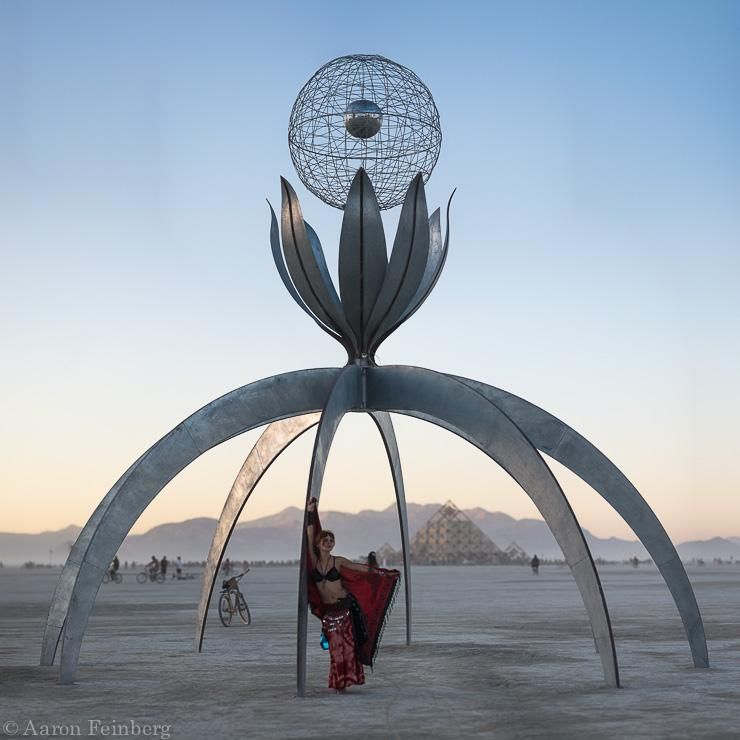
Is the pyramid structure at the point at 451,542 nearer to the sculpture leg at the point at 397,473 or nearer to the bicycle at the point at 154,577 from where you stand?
the bicycle at the point at 154,577

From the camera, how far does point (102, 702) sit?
38.2 ft

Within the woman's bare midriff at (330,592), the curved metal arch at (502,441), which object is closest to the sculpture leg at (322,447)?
the woman's bare midriff at (330,592)

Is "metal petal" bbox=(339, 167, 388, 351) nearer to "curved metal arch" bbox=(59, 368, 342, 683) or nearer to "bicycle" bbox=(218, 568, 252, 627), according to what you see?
"curved metal arch" bbox=(59, 368, 342, 683)

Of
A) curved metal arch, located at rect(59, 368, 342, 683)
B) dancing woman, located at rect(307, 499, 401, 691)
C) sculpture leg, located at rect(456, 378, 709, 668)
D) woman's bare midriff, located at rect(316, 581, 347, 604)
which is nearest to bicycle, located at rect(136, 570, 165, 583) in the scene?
curved metal arch, located at rect(59, 368, 342, 683)

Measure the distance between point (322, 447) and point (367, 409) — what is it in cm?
242

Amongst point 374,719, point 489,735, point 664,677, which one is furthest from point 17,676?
point 664,677

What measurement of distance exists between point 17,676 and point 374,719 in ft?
18.9

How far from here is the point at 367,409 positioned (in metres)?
16.0

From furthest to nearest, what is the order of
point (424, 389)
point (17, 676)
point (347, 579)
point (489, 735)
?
point (424, 389), point (17, 676), point (347, 579), point (489, 735)

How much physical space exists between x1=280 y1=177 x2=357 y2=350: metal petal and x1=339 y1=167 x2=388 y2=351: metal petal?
0.27 meters

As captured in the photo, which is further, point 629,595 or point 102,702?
point 629,595

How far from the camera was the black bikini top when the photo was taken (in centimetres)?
1279

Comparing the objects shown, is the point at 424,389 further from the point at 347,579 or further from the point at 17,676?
the point at 17,676

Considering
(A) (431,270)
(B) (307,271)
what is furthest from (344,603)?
(A) (431,270)
